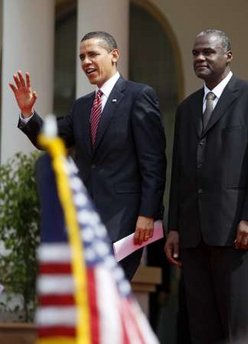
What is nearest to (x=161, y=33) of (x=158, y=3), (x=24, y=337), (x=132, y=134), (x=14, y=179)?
(x=158, y=3)

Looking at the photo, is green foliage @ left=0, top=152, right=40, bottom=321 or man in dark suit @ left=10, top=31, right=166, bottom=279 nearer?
man in dark suit @ left=10, top=31, right=166, bottom=279

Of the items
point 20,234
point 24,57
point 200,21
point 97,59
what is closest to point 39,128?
point 97,59

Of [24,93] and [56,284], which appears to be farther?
[24,93]

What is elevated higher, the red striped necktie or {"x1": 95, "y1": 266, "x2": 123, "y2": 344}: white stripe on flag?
the red striped necktie

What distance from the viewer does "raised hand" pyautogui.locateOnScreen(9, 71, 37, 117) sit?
5.30 meters

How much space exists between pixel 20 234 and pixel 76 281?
6296 millimetres

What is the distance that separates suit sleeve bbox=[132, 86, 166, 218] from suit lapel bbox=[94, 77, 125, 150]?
3.8 inches

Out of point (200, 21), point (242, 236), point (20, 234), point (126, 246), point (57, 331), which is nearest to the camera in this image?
point (57, 331)

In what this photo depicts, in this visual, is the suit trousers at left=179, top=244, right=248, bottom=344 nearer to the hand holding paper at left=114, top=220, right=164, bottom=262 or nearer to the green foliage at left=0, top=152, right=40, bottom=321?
the hand holding paper at left=114, top=220, right=164, bottom=262

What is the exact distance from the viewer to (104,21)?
9844mm

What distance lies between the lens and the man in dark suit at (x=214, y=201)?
5168 millimetres

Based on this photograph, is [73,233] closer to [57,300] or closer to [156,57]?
[57,300]

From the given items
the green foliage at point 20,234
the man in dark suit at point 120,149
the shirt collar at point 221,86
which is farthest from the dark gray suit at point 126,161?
the green foliage at point 20,234

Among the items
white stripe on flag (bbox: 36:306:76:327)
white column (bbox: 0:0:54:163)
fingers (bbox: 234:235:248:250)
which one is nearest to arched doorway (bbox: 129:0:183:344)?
white column (bbox: 0:0:54:163)
